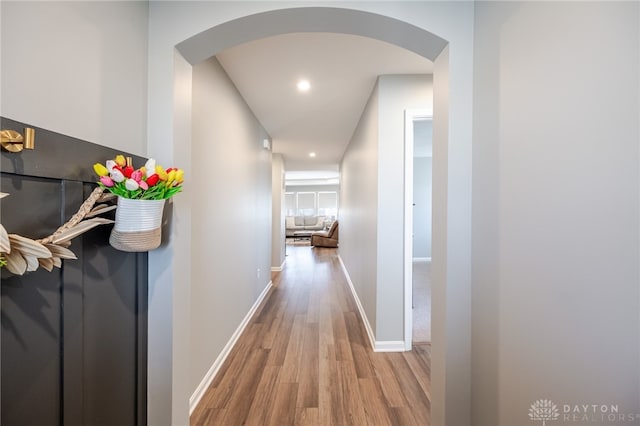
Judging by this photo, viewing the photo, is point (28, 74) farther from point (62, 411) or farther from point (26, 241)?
point (62, 411)

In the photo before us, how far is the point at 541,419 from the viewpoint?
0.79 meters

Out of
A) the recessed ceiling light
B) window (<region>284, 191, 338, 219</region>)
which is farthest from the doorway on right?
window (<region>284, 191, 338, 219</region>)

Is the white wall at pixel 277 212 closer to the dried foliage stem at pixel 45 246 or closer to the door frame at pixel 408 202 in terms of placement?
the door frame at pixel 408 202

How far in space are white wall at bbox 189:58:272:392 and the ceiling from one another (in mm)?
212

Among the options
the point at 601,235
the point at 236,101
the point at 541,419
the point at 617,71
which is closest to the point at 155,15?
the point at 236,101

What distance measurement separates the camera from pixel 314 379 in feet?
6.15

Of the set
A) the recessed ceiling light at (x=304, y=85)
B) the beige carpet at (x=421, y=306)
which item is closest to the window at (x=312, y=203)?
the beige carpet at (x=421, y=306)

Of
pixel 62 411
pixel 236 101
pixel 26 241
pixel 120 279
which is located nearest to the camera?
pixel 26 241

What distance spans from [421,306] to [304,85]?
296cm

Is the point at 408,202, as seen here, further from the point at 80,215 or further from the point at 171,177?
the point at 80,215

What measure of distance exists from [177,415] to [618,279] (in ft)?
5.55

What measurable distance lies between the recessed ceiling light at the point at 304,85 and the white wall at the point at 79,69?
1.46 meters

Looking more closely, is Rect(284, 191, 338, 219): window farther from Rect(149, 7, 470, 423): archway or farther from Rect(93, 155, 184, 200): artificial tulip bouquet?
Rect(93, 155, 184, 200): artificial tulip bouquet

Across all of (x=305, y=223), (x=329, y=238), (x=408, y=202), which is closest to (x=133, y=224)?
(x=408, y=202)
